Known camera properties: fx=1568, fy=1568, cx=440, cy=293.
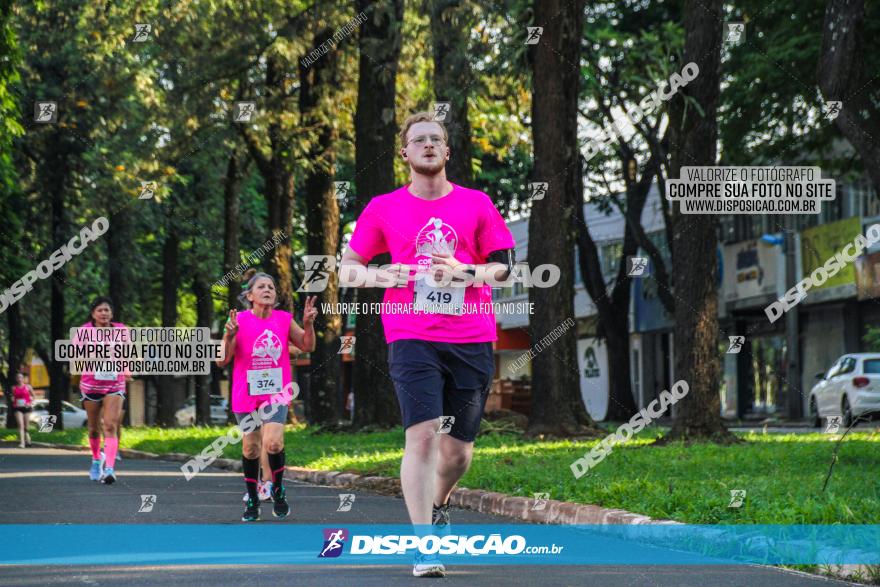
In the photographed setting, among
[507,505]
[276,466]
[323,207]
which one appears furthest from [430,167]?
[323,207]

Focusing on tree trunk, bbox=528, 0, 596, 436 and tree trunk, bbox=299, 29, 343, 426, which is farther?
tree trunk, bbox=299, 29, 343, 426

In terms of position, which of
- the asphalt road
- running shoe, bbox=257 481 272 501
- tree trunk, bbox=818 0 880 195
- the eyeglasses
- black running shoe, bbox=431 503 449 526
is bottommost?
the asphalt road

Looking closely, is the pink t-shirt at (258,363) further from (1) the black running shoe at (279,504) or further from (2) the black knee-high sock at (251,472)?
(1) the black running shoe at (279,504)

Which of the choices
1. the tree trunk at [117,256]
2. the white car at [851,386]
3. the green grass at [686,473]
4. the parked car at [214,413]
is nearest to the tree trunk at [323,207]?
the green grass at [686,473]

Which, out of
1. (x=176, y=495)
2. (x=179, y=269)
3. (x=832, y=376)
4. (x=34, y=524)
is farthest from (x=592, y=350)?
(x=34, y=524)

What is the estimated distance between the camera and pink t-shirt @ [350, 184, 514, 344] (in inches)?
301

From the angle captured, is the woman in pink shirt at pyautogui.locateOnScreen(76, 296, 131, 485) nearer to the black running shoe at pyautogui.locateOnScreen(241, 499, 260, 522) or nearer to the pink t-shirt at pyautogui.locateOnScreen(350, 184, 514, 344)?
the black running shoe at pyautogui.locateOnScreen(241, 499, 260, 522)

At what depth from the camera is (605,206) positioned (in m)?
42.6

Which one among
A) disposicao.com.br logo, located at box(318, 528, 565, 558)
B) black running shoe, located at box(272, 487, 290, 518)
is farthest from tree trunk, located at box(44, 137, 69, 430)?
disposicao.com.br logo, located at box(318, 528, 565, 558)

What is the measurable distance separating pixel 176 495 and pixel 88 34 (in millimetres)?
19943

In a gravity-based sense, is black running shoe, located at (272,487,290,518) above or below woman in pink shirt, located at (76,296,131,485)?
below

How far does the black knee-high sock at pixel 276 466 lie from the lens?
11891mm

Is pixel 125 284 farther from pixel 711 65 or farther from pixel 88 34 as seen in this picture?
pixel 711 65

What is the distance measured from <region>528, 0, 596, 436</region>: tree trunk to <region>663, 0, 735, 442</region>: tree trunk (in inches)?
96.6
